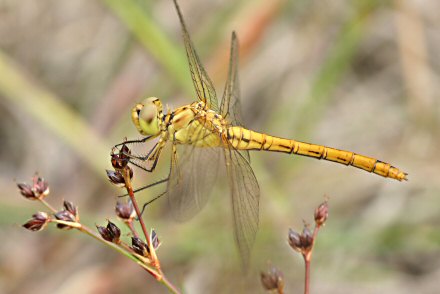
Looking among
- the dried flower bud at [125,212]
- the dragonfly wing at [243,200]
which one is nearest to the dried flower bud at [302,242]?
the dragonfly wing at [243,200]

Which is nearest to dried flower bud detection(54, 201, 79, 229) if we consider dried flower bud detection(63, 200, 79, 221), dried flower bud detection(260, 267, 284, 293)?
dried flower bud detection(63, 200, 79, 221)

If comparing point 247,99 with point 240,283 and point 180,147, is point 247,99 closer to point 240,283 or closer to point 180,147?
point 180,147

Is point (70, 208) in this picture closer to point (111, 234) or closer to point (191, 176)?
point (111, 234)

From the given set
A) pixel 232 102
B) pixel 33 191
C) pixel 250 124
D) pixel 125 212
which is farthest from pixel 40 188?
pixel 250 124

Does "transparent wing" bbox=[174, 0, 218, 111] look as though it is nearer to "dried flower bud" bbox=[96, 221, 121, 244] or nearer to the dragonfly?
the dragonfly

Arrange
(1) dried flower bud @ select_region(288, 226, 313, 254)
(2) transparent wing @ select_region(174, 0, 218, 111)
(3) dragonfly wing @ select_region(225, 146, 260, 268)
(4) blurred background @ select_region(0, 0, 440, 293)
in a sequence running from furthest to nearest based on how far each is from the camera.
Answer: (4) blurred background @ select_region(0, 0, 440, 293) < (2) transparent wing @ select_region(174, 0, 218, 111) < (3) dragonfly wing @ select_region(225, 146, 260, 268) < (1) dried flower bud @ select_region(288, 226, 313, 254)

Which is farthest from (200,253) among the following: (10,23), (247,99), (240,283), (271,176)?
(10,23)

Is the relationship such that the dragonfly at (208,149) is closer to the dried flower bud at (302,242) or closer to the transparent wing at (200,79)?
the transparent wing at (200,79)
